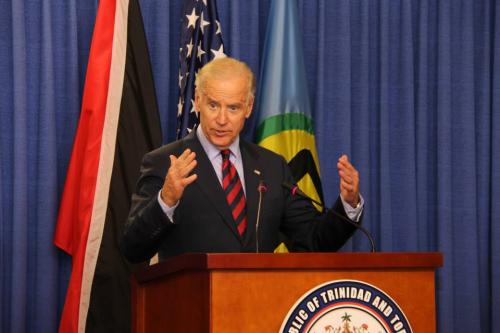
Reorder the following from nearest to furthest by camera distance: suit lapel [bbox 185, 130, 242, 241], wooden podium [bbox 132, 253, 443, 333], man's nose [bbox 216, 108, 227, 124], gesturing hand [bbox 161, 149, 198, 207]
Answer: wooden podium [bbox 132, 253, 443, 333], gesturing hand [bbox 161, 149, 198, 207], suit lapel [bbox 185, 130, 242, 241], man's nose [bbox 216, 108, 227, 124]

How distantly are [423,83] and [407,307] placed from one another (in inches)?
122

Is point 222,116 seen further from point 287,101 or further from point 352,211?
point 287,101

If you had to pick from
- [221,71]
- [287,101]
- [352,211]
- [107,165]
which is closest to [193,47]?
[287,101]

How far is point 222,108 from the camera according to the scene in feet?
12.0

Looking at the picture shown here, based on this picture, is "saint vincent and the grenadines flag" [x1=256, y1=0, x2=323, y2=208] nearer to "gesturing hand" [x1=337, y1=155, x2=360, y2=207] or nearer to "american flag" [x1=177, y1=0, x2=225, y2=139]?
"american flag" [x1=177, y1=0, x2=225, y2=139]

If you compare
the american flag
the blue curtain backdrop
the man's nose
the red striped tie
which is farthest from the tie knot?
the blue curtain backdrop

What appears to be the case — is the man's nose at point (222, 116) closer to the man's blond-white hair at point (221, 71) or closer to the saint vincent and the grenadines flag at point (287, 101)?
the man's blond-white hair at point (221, 71)

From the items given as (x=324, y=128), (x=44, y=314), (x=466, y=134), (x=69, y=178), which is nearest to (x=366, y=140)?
(x=324, y=128)

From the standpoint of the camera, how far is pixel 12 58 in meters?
5.05

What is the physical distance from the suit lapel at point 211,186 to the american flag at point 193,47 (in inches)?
51.1

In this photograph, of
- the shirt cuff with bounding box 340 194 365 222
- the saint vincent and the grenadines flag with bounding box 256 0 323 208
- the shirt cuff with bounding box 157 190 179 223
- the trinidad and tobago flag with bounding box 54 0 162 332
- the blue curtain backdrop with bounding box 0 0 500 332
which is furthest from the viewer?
the blue curtain backdrop with bounding box 0 0 500 332

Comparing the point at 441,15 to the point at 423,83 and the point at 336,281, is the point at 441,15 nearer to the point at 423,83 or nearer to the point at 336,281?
the point at 423,83

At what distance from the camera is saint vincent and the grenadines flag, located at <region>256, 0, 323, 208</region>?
5098mm

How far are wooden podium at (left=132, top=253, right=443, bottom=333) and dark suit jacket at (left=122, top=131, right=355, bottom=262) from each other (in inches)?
14.7
